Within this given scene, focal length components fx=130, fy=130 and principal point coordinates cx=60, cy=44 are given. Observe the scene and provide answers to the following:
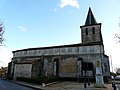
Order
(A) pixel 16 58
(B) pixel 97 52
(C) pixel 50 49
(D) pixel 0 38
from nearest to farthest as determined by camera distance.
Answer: (D) pixel 0 38
(B) pixel 97 52
(C) pixel 50 49
(A) pixel 16 58

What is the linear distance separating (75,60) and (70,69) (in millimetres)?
2466

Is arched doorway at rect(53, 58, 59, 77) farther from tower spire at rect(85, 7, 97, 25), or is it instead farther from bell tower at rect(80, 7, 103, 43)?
tower spire at rect(85, 7, 97, 25)

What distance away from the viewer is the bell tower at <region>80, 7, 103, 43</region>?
35.6 metres

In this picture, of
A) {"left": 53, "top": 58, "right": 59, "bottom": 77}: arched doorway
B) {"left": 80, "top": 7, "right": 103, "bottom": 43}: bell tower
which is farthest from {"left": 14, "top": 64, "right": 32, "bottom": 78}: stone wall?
{"left": 80, "top": 7, "right": 103, "bottom": 43}: bell tower

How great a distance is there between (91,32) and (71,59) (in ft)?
34.7

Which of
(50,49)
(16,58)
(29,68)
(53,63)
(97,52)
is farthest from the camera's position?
(16,58)

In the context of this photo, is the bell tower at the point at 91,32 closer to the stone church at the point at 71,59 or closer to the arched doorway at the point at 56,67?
the stone church at the point at 71,59

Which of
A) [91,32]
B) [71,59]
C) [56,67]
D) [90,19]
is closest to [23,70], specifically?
[56,67]

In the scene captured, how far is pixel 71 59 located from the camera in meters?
31.9

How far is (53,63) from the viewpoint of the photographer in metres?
33.9

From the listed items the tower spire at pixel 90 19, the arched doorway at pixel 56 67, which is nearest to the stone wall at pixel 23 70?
the arched doorway at pixel 56 67

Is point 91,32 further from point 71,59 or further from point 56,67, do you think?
point 56,67

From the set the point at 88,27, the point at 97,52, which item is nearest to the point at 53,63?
the point at 97,52

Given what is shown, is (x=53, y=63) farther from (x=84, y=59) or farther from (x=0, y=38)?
(x=0, y=38)
